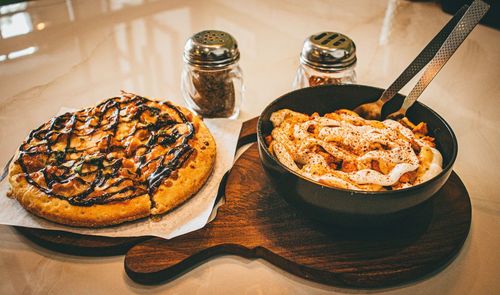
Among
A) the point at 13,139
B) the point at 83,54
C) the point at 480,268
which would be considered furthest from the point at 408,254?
the point at 83,54

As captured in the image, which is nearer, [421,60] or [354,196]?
[354,196]

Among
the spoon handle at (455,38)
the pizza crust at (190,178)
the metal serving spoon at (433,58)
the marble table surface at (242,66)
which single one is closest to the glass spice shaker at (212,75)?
the marble table surface at (242,66)

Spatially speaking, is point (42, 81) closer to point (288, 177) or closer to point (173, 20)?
point (173, 20)

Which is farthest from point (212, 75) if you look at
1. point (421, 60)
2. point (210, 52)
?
point (421, 60)

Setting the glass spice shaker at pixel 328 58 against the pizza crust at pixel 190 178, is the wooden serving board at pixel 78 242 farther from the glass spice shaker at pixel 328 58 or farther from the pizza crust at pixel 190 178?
the glass spice shaker at pixel 328 58

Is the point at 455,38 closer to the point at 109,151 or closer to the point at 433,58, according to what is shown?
the point at 433,58

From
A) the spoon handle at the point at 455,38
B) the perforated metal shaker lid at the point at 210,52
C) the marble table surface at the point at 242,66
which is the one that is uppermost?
the spoon handle at the point at 455,38
